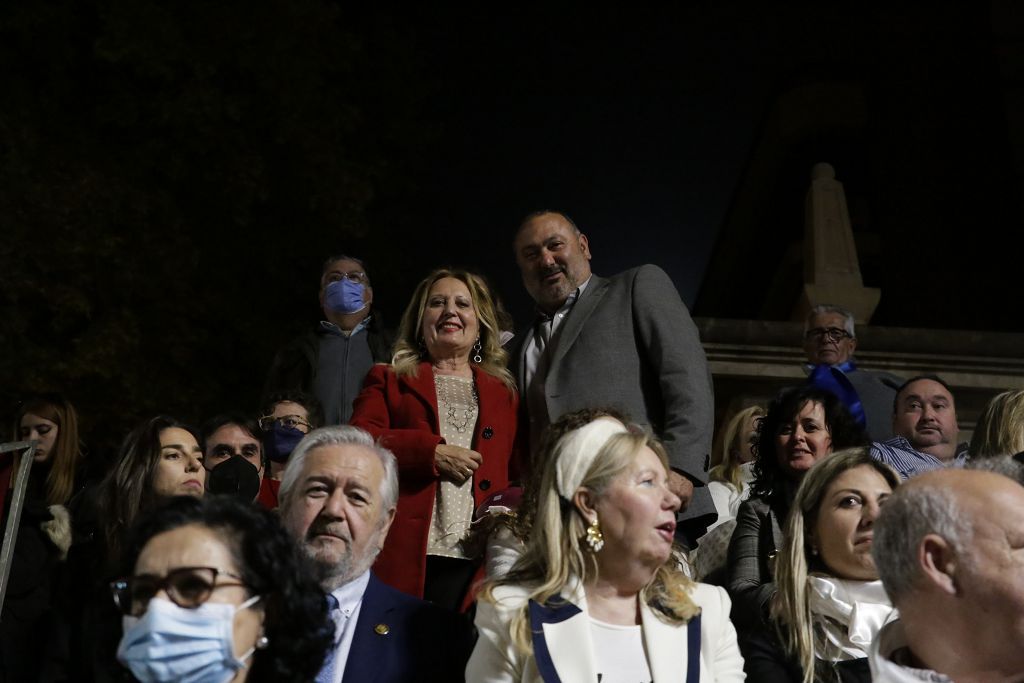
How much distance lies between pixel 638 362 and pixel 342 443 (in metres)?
1.31

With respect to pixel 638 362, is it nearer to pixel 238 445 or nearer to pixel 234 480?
pixel 234 480

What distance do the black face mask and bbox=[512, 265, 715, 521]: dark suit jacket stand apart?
3.59ft

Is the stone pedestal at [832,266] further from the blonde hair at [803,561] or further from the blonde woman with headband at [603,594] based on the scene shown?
the blonde woman with headband at [603,594]

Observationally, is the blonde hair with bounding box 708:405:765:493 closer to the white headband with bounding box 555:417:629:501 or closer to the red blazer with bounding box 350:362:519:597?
the red blazer with bounding box 350:362:519:597

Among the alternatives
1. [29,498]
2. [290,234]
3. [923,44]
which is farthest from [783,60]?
[29,498]

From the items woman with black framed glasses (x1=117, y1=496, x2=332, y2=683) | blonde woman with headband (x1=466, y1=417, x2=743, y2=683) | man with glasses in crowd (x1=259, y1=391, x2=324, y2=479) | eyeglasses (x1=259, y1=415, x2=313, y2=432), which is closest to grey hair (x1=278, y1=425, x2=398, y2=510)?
blonde woman with headband (x1=466, y1=417, x2=743, y2=683)

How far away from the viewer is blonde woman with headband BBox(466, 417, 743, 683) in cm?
421

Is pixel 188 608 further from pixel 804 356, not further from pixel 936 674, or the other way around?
pixel 804 356

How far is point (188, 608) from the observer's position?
3.38 metres

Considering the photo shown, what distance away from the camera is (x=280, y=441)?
263 inches

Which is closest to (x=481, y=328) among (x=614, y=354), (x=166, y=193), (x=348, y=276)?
(x=614, y=354)

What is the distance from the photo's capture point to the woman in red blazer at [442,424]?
5305 mm

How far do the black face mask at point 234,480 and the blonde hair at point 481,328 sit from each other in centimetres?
82

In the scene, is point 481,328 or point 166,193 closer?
point 481,328
